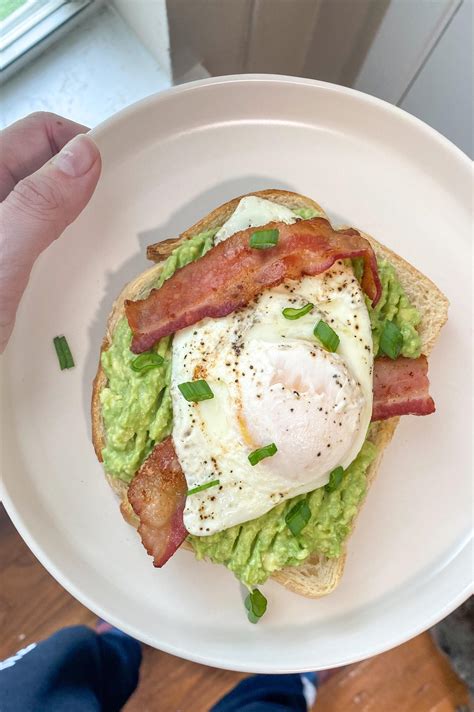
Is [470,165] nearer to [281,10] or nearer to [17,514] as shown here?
[281,10]

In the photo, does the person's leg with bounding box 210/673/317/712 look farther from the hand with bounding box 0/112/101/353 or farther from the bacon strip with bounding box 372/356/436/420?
the hand with bounding box 0/112/101/353

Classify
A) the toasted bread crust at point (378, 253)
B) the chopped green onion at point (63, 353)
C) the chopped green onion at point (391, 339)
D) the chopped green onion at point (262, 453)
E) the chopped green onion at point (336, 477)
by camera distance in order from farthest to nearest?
the chopped green onion at point (63, 353)
the toasted bread crust at point (378, 253)
the chopped green onion at point (391, 339)
the chopped green onion at point (336, 477)
the chopped green onion at point (262, 453)

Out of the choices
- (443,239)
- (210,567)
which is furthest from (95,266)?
(443,239)

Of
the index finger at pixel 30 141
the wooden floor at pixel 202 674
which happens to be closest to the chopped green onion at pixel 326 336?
the index finger at pixel 30 141

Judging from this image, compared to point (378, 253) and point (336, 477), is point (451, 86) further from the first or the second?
point (336, 477)

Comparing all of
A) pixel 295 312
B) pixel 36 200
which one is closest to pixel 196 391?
pixel 295 312

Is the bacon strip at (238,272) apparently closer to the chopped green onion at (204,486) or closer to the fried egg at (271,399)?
the fried egg at (271,399)

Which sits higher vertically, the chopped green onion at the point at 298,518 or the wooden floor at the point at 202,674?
the chopped green onion at the point at 298,518
